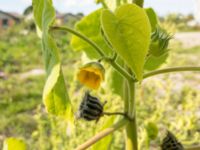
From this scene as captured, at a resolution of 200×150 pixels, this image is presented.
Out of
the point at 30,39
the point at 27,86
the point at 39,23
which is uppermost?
the point at 30,39

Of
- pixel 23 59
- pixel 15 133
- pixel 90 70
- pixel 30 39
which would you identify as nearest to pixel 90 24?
pixel 90 70

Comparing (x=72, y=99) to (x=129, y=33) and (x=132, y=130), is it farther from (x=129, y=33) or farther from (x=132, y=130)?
(x=129, y=33)

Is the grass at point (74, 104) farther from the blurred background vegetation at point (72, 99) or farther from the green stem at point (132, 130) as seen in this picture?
the green stem at point (132, 130)

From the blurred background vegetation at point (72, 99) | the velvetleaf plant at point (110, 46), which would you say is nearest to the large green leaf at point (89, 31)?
the velvetleaf plant at point (110, 46)

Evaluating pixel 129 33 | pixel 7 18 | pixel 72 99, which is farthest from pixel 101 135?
pixel 7 18

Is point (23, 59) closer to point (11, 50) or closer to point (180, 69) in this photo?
point (11, 50)

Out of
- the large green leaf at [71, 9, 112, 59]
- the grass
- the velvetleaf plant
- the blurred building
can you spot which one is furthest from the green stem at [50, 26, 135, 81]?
the blurred building

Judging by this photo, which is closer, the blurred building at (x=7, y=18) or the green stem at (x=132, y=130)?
the green stem at (x=132, y=130)
